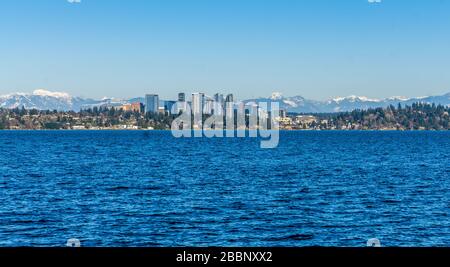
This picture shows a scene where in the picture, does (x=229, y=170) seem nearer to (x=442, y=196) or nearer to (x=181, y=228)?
(x=442, y=196)

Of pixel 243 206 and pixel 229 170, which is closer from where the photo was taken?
pixel 243 206

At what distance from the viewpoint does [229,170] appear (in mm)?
93250

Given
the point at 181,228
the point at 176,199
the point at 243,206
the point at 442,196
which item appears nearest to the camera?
the point at 181,228

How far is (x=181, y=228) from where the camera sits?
40062 mm

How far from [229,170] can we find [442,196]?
3816cm

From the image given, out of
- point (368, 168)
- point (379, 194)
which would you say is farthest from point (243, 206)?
point (368, 168)

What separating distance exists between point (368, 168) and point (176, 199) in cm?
5067

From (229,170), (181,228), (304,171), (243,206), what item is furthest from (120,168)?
(181,228)
